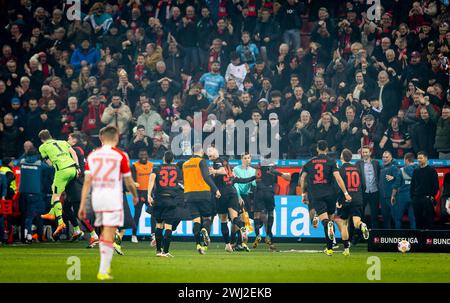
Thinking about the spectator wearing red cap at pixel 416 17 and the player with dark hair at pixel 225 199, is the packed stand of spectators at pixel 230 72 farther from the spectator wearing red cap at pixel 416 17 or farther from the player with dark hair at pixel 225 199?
the player with dark hair at pixel 225 199

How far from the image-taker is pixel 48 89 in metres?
29.5

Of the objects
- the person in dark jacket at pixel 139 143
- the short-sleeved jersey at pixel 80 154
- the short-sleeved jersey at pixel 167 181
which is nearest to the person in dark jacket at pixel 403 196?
the short-sleeved jersey at pixel 167 181

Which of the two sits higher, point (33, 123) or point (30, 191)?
point (33, 123)

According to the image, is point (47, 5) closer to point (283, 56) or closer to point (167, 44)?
point (167, 44)

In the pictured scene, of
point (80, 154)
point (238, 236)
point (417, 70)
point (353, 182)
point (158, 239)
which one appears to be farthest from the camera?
point (417, 70)

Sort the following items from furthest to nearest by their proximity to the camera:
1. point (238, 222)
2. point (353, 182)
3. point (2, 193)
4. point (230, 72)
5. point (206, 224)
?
point (230, 72), point (2, 193), point (353, 182), point (238, 222), point (206, 224)

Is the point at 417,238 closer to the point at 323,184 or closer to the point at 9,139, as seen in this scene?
the point at 323,184

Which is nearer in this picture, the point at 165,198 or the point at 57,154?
the point at 165,198

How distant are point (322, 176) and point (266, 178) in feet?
9.68

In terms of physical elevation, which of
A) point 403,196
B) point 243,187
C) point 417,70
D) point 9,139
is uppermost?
point 417,70

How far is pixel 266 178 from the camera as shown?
24109 mm

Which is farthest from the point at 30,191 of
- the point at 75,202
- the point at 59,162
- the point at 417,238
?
the point at 417,238

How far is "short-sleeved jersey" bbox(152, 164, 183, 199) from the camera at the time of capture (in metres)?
20.8

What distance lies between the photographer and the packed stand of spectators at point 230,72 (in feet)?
86.4
